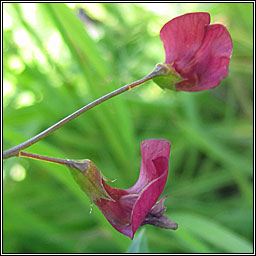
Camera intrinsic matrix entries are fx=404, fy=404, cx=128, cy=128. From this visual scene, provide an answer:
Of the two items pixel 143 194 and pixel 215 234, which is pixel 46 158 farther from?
pixel 215 234

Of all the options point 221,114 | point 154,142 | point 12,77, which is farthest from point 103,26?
point 154,142

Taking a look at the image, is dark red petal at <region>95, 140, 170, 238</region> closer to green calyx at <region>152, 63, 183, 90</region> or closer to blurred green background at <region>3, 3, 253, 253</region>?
green calyx at <region>152, 63, 183, 90</region>

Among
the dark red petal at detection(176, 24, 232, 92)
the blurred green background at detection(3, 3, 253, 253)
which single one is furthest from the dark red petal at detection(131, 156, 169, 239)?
the blurred green background at detection(3, 3, 253, 253)

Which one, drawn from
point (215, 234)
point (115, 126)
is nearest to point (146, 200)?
point (215, 234)

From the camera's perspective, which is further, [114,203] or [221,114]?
[221,114]

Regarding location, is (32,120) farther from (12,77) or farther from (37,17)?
(37,17)


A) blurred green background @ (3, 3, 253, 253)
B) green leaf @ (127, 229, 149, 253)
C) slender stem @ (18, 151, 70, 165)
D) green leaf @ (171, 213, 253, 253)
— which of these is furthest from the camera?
blurred green background @ (3, 3, 253, 253)

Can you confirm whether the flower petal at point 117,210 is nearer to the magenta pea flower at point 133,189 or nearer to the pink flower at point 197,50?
the magenta pea flower at point 133,189

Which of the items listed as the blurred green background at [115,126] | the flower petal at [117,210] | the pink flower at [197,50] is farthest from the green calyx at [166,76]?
the blurred green background at [115,126]
